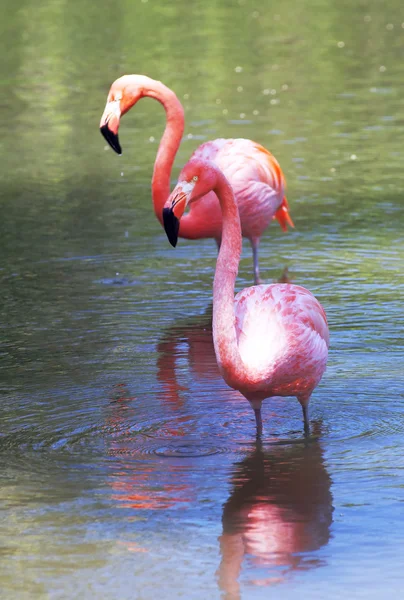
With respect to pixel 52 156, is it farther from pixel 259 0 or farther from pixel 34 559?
pixel 259 0

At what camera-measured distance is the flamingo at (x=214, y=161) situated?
772cm

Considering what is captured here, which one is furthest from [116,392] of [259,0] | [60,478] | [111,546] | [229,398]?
[259,0]

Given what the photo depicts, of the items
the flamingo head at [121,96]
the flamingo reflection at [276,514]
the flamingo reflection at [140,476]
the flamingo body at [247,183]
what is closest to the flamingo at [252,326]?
the flamingo reflection at [276,514]

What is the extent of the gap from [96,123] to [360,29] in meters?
7.54

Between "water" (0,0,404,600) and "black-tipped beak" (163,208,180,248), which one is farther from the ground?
"black-tipped beak" (163,208,180,248)

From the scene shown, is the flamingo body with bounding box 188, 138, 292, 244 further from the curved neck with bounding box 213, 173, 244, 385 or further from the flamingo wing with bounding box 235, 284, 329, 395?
the curved neck with bounding box 213, 173, 244, 385

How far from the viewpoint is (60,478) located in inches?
199

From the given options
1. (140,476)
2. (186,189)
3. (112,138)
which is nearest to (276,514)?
(140,476)

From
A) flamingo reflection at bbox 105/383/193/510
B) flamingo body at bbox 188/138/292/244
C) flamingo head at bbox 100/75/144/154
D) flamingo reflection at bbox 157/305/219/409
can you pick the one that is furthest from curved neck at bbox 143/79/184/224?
flamingo reflection at bbox 105/383/193/510

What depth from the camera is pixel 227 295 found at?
16.7 ft

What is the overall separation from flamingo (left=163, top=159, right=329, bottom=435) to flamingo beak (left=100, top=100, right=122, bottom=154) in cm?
245

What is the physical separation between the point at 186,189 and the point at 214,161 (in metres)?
3.15

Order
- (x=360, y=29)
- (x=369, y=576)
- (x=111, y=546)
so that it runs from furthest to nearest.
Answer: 1. (x=360, y=29)
2. (x=111, y=546)
3. (x=369, y=576)

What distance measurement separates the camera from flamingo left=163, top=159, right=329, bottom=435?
502 cm
